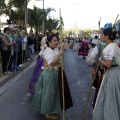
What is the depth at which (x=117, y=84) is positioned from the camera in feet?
16.5

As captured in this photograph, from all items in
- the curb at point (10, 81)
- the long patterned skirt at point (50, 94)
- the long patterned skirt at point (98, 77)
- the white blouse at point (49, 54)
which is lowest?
the curb at point (10, 81)

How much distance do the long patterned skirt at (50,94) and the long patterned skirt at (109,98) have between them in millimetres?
965

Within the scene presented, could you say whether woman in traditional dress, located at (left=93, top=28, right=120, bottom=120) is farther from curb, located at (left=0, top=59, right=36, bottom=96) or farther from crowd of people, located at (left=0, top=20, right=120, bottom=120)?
curb, located at (left=0, top=59, right=36, bottom=96)

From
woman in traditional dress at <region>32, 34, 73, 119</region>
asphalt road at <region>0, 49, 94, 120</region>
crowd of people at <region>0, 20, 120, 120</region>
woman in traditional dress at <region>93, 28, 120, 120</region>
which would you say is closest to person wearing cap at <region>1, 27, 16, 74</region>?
asphalt road at <region>0, 49, 94, 120</region>

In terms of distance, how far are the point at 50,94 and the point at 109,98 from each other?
4.38 ft

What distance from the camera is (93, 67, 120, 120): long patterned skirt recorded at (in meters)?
4.98

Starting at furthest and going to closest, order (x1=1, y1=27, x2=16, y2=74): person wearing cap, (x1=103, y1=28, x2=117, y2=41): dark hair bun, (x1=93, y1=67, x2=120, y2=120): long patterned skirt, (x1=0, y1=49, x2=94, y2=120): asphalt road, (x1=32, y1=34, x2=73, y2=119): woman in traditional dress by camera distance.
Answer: (x1=1, y1=27, x2=16, y2=74): person wearing cap
(x1=0, y1=49, x2=94, y2=120): asphalt road
(x1=32, y1=34, x2=73, y2=119): woman in traditional dress
(x1=103, y1=28, x2=117, y2=41): dark hair bun
(x1=93, y1=67, x2=120, y2=120): long patterned skirt

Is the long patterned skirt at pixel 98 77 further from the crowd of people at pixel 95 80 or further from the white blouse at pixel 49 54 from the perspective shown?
the white blouse at pixel 49 54

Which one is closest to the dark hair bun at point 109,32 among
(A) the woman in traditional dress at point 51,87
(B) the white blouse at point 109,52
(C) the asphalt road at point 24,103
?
(B) the white blouse at point 109,52

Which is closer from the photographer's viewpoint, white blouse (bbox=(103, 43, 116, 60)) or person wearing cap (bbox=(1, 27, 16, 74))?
white blouse (bbox=(103, 43, 116, 60))

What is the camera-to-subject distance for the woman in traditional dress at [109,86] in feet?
16.4

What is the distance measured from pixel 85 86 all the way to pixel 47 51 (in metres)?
4.28

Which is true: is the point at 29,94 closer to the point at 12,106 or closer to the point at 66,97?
the point at 12,106

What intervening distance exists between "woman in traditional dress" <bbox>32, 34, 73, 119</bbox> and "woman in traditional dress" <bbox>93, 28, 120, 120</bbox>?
3.17ft
